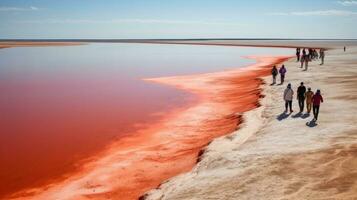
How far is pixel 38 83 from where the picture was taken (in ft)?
136

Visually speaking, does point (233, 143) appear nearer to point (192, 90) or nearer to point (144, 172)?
point (144, 172)

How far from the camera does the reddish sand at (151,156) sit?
13.5m

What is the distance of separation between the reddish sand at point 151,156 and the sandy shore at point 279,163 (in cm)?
125

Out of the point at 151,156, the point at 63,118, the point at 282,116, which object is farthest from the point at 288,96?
the point at 63,118

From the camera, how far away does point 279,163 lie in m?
12.9

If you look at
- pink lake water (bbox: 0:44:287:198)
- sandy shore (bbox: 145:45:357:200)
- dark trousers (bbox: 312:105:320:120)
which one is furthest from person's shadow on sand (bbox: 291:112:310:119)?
pink lake water (bbox: 0:44:287:198)

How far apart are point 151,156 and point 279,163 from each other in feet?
19.1

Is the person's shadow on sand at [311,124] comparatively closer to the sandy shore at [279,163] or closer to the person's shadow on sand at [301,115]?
the sandy shore at [279,163]

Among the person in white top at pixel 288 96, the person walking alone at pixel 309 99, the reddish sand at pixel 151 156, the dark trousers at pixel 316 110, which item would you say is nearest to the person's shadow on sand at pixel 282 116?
the person in white top at pixel 288 96

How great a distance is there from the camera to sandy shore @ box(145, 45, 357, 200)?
11086mm

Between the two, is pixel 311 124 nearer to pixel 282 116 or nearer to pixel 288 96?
pixel 282 116

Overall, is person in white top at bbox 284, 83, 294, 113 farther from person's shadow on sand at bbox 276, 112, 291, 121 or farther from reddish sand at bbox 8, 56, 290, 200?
reddish sand at bbox 8, 56, 290, 200

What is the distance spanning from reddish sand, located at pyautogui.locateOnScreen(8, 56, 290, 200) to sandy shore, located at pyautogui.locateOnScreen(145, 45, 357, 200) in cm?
125

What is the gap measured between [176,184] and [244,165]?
2.31 metres
